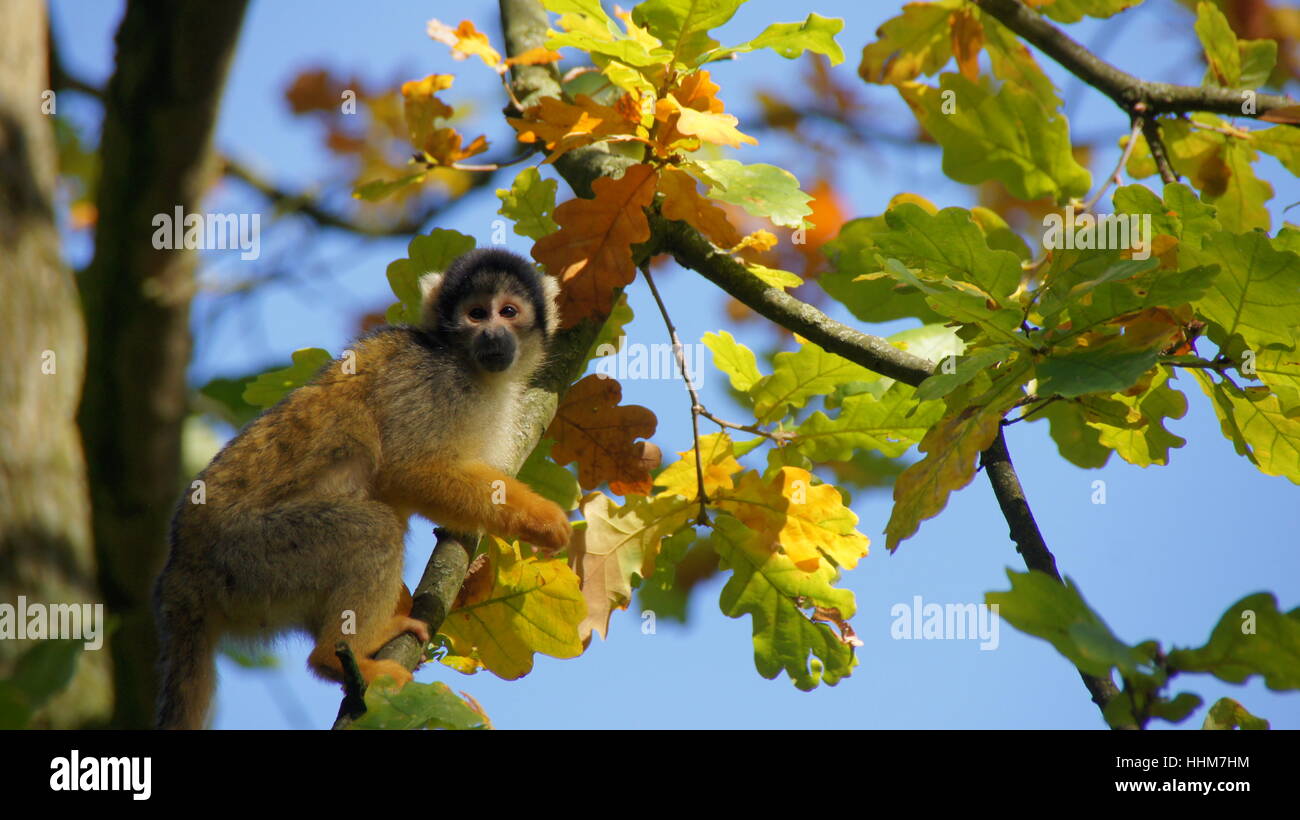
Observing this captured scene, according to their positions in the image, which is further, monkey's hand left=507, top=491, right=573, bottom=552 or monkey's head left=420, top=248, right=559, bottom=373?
monkey's head left=420, top=248, right=559, bottom=373

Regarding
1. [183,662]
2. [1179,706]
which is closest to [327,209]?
[183,662]

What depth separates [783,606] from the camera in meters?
3.62

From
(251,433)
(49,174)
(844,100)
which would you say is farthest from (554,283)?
(844,100)

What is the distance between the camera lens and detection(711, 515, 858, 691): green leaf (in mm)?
3596

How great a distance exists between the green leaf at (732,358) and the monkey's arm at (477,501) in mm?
Result: 829

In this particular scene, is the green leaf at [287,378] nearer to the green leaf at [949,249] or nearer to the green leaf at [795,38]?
the green leaf at [795,38]

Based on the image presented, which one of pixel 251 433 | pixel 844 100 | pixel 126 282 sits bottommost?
pixel 251 433

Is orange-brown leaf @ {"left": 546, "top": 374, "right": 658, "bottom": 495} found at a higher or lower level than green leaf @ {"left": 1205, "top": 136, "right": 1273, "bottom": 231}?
lower

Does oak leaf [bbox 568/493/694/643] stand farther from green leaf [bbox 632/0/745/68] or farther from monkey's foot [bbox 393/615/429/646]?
green leaf [bbox 632/0/745/68]

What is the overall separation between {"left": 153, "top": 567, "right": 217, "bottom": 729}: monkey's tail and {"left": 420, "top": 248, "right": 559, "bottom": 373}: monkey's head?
168 centimetres

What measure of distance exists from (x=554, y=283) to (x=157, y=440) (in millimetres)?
2723

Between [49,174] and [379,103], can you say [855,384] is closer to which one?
[49,174]

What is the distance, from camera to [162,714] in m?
3.85

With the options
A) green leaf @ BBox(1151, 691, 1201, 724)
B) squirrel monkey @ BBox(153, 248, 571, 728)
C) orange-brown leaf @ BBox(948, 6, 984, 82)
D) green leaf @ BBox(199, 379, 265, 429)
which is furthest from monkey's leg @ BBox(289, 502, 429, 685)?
green leaf @ BBox(199, 379, 265, 429)
